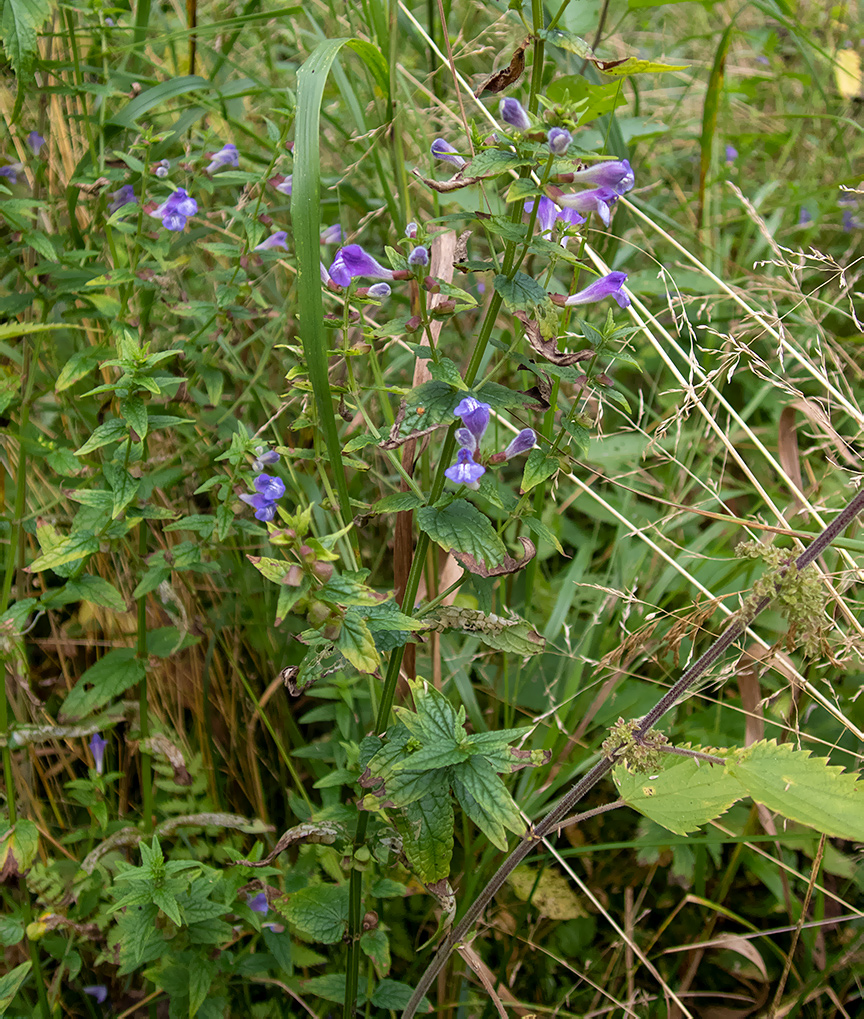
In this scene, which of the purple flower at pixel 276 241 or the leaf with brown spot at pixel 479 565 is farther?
the purple flower at pixel 276 241

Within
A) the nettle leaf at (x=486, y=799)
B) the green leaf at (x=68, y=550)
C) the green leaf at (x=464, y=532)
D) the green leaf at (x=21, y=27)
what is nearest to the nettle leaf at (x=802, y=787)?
the nettle leaf at (x=486, y=799)

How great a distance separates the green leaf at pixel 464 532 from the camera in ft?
3.55

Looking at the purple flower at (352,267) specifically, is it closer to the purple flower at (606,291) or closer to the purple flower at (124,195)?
the purple flower at (606,291)

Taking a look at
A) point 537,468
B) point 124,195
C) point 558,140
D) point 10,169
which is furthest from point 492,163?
point 10,169

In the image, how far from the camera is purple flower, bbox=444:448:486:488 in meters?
1.08

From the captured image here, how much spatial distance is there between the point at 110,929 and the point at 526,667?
1.12 metres

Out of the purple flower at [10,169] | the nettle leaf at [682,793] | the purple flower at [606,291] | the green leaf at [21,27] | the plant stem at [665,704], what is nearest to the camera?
the plant stem at [665,704]

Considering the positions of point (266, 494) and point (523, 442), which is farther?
point (266, 494)

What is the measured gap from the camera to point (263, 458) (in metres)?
1.54

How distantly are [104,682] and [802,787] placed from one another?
130 cm

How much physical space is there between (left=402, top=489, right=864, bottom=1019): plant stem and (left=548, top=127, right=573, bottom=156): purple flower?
568mm

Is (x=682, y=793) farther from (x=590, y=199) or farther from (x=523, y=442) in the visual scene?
(x=590, y=199)

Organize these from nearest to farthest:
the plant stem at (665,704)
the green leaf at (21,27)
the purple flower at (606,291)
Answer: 1. the plant stem at (665,704)
2. the purple flower at (606,291)
3. the green leaf at (21,27)

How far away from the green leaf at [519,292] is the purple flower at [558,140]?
17cm
